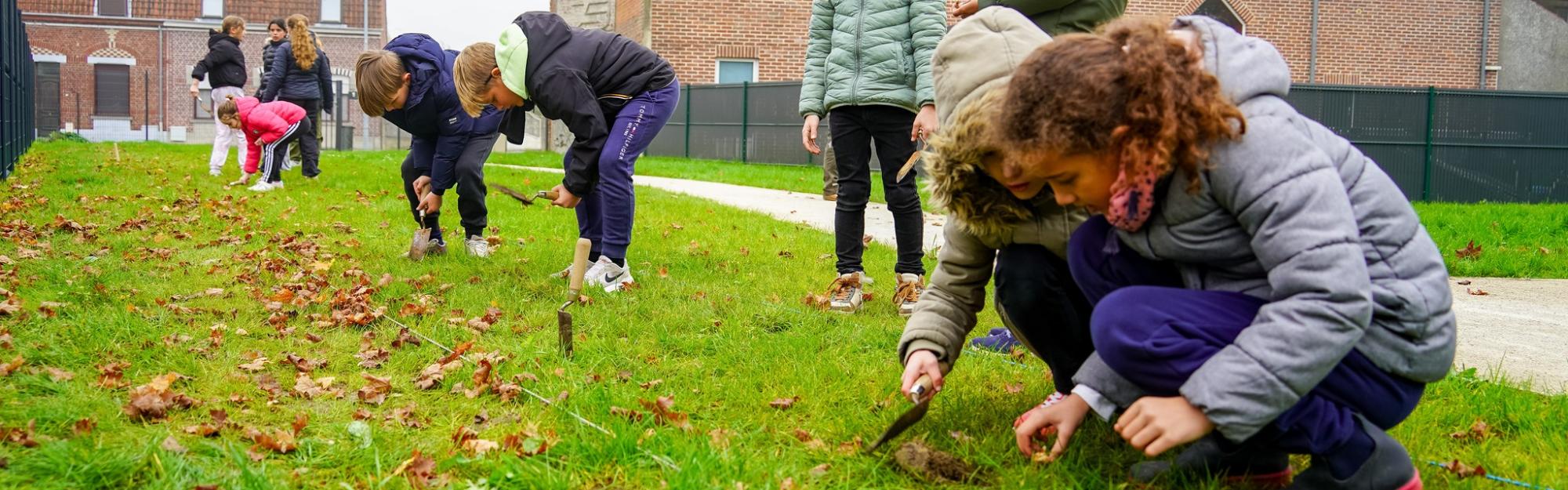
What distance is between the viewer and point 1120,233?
7.57ft

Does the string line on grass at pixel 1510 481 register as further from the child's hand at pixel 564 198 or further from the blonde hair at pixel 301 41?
the blonde hair at pixel 301 41

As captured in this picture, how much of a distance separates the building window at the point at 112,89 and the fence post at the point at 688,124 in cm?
2285

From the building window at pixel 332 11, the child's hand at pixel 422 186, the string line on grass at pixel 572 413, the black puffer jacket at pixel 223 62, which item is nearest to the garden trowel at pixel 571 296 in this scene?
the string line on grass at pixel 572 413

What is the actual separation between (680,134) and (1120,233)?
21.8m

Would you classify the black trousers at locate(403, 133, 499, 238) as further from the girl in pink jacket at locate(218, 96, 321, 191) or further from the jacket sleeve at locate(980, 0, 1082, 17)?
the girl in pink jacket at locate(218, 96, 321, 191)

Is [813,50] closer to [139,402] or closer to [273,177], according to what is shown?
[139,402]

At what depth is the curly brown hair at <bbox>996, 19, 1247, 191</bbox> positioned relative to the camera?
1954mm

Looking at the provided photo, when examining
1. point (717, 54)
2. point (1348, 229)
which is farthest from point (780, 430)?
point (717, 54)

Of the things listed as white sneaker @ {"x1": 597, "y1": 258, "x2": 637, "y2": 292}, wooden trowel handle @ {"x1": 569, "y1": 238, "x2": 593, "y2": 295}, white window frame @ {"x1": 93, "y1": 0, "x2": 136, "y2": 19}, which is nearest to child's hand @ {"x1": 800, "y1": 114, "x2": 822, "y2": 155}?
white sneaker @ {"x1": 597, "y1": 258, "x2": 637, "y2": 292}

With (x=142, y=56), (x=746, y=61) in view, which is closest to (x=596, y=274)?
(x=746, y=61)

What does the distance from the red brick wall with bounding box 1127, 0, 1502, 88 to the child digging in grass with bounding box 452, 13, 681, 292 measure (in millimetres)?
21438

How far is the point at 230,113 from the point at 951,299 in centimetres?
960

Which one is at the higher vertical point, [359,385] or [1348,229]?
[1348,229]

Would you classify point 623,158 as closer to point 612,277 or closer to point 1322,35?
point 612,277
